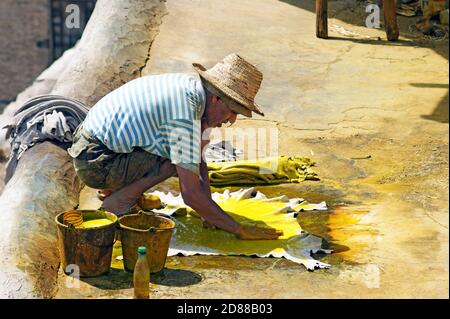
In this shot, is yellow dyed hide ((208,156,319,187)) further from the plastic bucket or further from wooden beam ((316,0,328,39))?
wooden beam ((316,0,328,39))

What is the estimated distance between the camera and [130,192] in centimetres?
621

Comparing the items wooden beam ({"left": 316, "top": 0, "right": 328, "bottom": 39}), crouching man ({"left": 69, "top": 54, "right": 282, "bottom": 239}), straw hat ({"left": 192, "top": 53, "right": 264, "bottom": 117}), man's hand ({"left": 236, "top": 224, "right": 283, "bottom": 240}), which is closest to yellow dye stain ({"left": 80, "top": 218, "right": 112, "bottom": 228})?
crouching man ({"left": 69, "top": 54, "right": 282, "bottom": 239})

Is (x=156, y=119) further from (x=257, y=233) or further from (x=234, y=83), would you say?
(x=257, y=233)

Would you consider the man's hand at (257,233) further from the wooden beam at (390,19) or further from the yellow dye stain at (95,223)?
the wooden beam at (390,19)

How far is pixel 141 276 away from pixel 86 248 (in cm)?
60

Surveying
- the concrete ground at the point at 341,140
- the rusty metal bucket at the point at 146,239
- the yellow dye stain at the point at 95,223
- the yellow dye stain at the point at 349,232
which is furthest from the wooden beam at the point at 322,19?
the yellow dye stain at the point at 95,223

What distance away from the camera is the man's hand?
599 centimetres

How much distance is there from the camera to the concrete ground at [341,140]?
5.42m

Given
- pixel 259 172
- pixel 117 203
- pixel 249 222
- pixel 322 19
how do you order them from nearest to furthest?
pixel 117 203 < pixel 249 222 < pixel 259 172 < pixel 322 19

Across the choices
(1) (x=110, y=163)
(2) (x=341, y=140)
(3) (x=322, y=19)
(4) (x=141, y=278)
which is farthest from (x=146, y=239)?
(3) (x=322, y=19)

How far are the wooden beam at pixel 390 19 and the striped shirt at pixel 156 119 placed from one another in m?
6.11

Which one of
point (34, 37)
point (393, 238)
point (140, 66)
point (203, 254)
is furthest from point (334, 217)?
point (34, 37)

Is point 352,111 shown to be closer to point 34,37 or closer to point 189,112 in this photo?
point 189,112

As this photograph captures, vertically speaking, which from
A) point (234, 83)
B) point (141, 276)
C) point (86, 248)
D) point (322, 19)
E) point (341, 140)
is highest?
point (234, 83)
